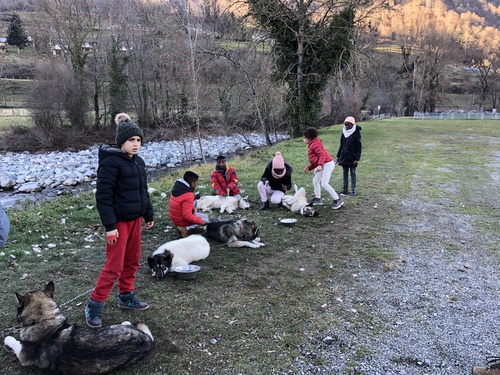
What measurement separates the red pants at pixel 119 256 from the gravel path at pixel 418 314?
2062 millimetres

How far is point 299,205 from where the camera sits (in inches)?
326

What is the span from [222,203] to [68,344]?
18.3ft

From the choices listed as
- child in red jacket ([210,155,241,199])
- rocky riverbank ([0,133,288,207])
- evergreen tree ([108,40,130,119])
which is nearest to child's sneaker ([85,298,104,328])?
child in red jacket ([210,155,241,199])

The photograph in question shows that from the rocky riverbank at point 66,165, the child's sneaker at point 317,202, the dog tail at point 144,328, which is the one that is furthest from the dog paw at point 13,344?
the rocky riverbank at point 66,165

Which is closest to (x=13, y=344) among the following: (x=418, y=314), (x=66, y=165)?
(x=418, y=314)

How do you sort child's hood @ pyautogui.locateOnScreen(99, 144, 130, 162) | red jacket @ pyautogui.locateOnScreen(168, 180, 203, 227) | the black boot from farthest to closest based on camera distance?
the black boot
red jacket @ pyautogui.locateOnScreen(168, 180, 203, 227)
child's hood @ pyautogui.locateOnScreen(99, 144, 130, 162)

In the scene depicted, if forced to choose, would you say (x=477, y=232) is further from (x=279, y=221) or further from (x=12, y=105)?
(x=12, y=105)

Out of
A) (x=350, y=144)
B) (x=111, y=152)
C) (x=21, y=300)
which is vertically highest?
(x=111, y=152)

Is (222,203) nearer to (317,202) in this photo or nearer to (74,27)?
(317,202)

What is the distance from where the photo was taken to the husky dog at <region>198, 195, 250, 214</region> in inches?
333

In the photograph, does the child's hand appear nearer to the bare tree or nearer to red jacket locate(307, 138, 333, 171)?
red jacket locate(307, 138, 333, 171)

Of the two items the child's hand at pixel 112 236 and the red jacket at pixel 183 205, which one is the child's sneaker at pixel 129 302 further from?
the red jacket at pixel 183 205

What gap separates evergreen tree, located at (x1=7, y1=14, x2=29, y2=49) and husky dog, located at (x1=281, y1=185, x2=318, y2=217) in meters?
55.0

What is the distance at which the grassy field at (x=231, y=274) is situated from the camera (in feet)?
11.6
